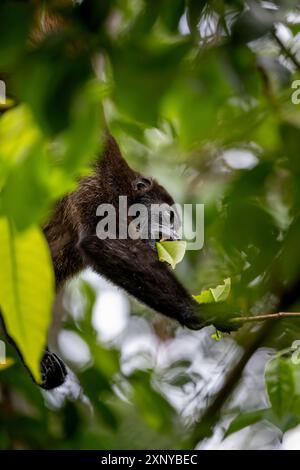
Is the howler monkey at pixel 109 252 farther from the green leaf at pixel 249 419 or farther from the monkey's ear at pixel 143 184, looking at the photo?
the green leaf at pixel 249 419

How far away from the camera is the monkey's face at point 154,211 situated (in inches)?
158

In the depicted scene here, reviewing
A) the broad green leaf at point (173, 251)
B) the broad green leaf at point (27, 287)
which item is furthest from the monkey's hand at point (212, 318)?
the broad green leaf at point (27, 287)

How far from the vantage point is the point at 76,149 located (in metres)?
1.08

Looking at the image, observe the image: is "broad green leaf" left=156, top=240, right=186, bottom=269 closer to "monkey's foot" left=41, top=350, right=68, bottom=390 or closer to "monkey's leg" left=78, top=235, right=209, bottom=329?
"monkey's leg" left=78, top=235, right=209, bottom=329

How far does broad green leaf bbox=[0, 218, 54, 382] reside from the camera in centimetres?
119

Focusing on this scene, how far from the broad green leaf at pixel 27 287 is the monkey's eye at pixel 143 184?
314cm

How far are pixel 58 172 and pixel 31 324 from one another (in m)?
0.26

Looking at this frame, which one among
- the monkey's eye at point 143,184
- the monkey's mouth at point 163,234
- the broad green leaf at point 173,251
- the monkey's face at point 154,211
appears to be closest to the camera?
the broad green leaf at point 173,251

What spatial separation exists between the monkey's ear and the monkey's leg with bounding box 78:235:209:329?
0.73m

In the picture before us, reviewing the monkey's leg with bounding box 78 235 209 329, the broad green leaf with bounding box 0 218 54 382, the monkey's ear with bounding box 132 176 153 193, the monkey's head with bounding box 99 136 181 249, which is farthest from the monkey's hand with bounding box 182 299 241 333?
the monkey's ear with bounding box 132 176 153 193

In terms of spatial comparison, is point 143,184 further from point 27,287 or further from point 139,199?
point 27,287

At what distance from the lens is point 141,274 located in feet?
11.1

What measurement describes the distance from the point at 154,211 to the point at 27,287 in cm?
307
